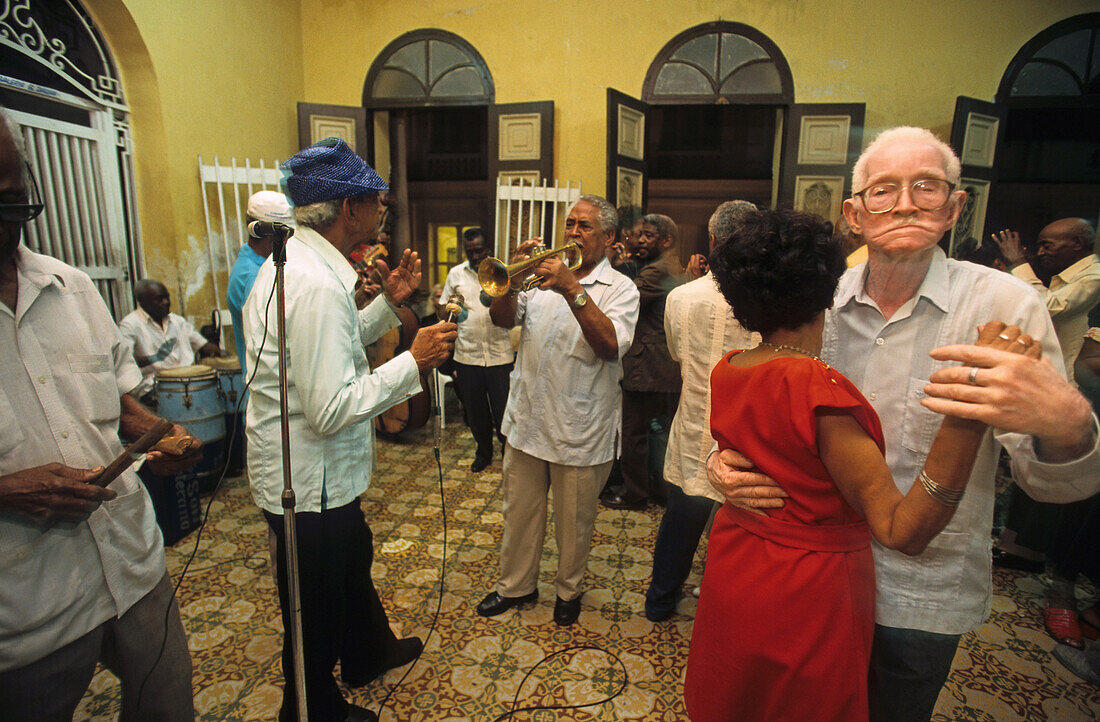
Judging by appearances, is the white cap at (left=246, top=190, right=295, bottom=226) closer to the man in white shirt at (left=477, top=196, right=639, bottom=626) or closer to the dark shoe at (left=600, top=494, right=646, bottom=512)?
the man in white shirt at (left=477, top=196, right=639, bottom=626)

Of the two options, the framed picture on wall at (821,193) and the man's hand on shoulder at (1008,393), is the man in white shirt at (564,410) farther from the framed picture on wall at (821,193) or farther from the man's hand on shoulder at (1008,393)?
the framed picture on wall at (821,193)

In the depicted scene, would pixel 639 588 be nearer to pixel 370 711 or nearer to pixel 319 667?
pixel 370 711

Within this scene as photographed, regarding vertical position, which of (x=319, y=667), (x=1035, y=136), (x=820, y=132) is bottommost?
(x=319, y=667)

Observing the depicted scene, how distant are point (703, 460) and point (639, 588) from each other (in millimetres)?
1085

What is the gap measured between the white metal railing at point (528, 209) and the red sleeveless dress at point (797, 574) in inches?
217

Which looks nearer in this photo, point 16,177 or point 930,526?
point 930,526

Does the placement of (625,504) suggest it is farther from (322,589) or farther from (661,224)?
(322,589)

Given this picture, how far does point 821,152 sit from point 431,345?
5.79 metres

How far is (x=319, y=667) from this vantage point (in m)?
2.02

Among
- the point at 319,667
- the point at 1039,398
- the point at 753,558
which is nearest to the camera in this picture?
the point at 1039,398

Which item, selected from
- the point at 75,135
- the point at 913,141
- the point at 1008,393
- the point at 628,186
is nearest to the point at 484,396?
the point at 628,186

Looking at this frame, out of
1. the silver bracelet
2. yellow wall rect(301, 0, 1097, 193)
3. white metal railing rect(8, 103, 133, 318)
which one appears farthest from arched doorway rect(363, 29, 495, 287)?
the silver bracelet

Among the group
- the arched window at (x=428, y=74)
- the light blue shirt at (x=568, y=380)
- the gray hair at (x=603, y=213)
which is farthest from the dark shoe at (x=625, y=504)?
the arched window at (x=428, y=74)

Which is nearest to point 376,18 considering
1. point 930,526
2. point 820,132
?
point 820,132
